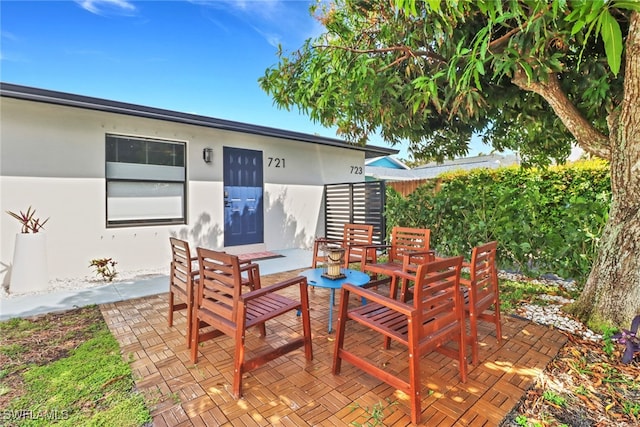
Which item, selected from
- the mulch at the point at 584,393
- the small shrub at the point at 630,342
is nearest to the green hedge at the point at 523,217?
the small shrub at the point at 630,342

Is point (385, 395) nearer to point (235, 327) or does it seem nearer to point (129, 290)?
point (235, 327)

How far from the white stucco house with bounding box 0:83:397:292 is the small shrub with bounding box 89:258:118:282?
15 cm

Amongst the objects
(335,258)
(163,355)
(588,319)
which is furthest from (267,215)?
(588,319)

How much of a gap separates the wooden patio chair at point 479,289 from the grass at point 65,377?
2404mm

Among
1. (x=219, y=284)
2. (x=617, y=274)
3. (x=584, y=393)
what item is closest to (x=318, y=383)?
(x=219, y=284)

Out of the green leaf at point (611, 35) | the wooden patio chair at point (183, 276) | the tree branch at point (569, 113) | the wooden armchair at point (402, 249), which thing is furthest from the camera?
the wooden armchair at point (402, 249)

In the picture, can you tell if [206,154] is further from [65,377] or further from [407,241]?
[65,377]

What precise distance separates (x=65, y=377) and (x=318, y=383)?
6.29 ft

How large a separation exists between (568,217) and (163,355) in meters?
4.91

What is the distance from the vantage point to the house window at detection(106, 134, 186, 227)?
527 centimetres

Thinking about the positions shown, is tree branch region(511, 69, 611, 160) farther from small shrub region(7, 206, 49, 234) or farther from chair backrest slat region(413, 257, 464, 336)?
small shrub region(7, 206, 49, 234)

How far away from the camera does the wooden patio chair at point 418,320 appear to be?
6.16ft

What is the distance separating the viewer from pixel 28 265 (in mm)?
4234

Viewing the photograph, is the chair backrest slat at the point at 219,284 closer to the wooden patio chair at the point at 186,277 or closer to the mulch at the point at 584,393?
the wooden patio chair at the point at 186,277
